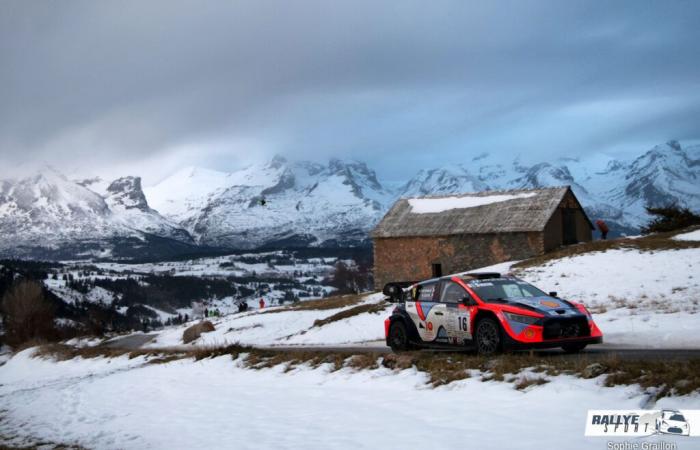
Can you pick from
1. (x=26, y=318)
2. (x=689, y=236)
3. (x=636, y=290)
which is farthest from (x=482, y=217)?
(x=26, y=318)

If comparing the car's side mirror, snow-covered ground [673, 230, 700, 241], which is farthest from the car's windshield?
snow-covered ground [673, 230, 700, 241]

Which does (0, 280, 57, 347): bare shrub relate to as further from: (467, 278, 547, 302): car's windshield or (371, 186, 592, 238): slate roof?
(467, 278, 547, 302): car's windshield

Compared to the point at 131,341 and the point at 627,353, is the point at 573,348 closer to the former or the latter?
the point at 627,353

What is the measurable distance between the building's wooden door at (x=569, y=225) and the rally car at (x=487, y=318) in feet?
126

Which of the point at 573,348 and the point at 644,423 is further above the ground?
the point at 573,348

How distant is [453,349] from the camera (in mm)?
16469

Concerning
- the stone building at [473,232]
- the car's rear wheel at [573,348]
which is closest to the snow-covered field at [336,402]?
the car's rear wheel at [573,348]

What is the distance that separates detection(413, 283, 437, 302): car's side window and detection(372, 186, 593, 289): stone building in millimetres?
34335

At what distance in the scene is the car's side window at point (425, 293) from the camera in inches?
644

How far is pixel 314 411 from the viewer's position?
39.9 ft

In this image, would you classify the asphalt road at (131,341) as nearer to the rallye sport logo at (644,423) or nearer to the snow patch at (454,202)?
the snow patch at (454,202)

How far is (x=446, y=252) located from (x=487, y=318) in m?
38.8

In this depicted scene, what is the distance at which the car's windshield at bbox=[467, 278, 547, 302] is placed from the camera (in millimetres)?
14961

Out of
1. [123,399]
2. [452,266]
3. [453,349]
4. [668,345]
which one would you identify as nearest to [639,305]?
[668,345]
